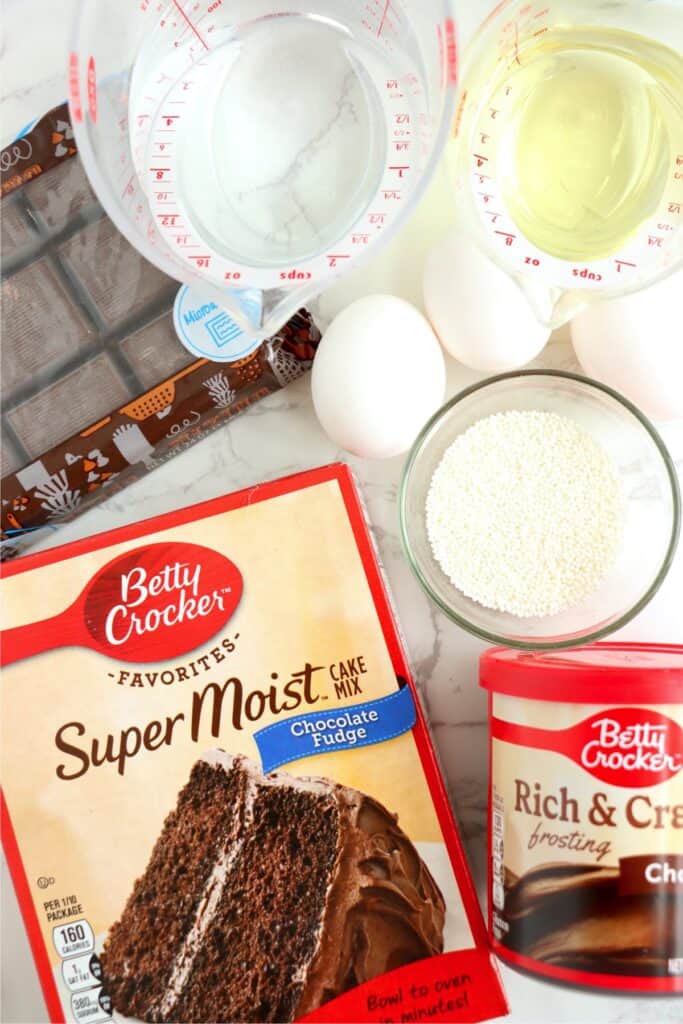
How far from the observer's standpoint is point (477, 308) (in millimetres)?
826

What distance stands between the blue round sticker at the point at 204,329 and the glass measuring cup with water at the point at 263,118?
0.04 m

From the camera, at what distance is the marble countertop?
0.94m

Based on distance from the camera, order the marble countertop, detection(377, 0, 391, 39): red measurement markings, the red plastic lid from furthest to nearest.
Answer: the marble countertop → detection(377, 0, 391, 39): red measurement markings → the red plastic lid

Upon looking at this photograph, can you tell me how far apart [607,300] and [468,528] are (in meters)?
0.25

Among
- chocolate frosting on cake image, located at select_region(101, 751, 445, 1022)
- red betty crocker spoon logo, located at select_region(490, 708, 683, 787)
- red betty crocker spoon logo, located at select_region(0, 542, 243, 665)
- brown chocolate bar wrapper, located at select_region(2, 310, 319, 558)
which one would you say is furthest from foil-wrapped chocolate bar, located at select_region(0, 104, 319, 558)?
red betty crocker spoon logo, located at select_region(490, 708, 683, 787)

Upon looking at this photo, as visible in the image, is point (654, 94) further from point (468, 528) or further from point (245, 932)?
point (245, 932)

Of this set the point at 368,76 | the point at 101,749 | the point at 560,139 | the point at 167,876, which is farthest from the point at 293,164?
the point at 167,876

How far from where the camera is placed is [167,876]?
2.92 feet

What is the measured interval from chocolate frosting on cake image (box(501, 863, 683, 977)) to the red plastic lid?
146 millimetres

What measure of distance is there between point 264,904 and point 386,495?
0.42 m

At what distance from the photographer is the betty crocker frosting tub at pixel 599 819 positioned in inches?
28.6

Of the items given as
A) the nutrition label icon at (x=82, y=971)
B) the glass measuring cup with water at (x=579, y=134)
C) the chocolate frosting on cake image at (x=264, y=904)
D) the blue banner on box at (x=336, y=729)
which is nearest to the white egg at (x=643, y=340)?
the glass measuring cup with water at (x=579, y=134)

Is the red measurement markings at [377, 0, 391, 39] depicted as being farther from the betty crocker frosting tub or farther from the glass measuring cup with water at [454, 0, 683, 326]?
the betty crocker frosting tub

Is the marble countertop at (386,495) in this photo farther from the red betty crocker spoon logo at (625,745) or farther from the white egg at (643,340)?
the red betty crocker spoon logo at (625,745)
